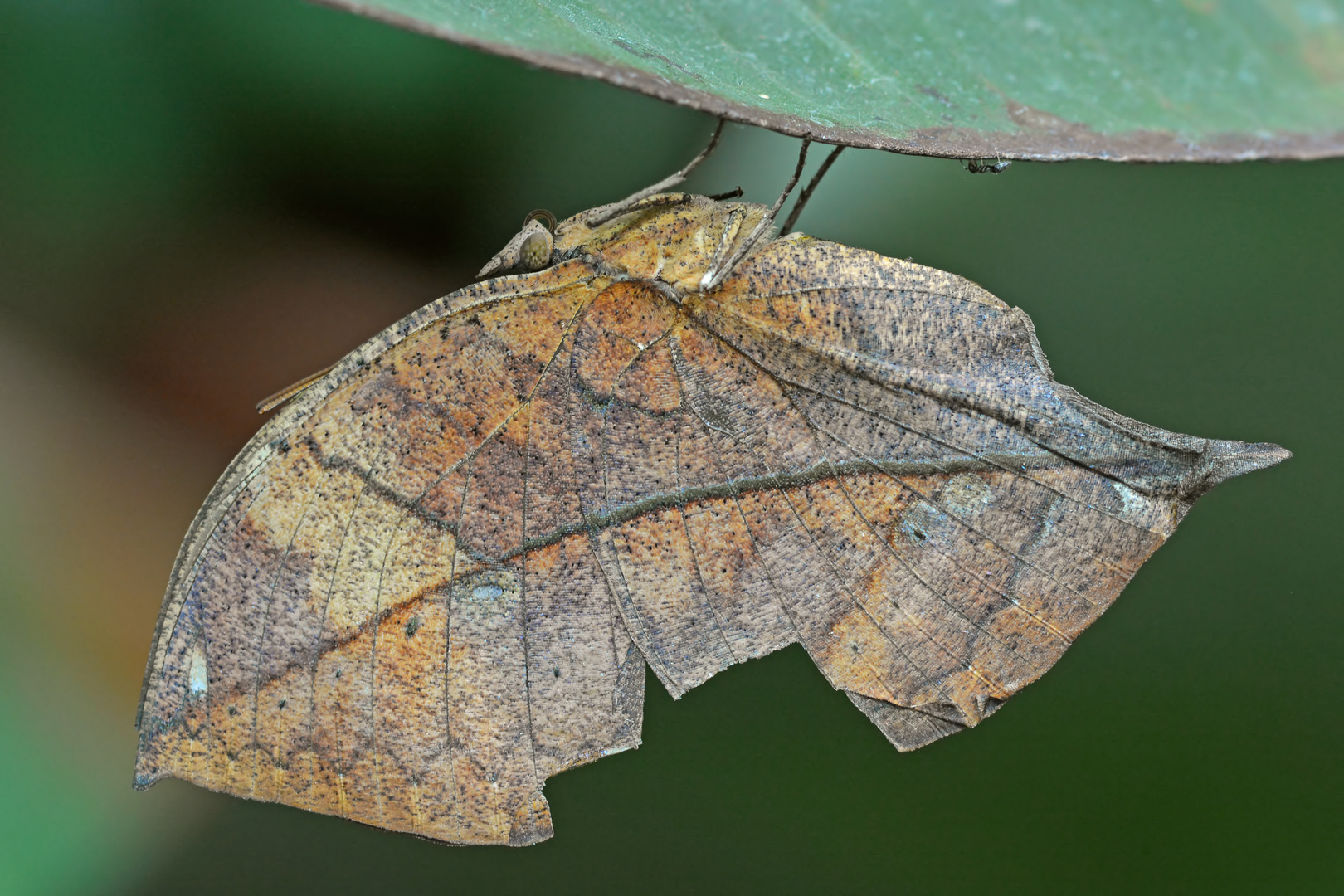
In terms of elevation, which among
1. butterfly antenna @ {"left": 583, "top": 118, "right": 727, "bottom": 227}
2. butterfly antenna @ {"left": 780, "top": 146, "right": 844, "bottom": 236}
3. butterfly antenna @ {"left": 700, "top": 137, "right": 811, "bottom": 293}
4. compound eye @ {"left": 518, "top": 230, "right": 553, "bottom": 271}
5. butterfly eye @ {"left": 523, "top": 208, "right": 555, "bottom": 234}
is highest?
butterfly eye @ {"left": 523, "top": 208, "right": 555, "bottom": 234}

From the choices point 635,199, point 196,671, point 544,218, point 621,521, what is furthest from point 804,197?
point 196,671

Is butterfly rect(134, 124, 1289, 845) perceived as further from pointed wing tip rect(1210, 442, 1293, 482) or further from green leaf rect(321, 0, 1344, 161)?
green leaf rect(321, 0, 1344, 161)

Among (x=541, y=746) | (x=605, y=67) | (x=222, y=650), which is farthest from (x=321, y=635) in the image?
(x=605, y=67)

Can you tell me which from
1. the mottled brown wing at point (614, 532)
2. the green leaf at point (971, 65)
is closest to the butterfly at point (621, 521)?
the mottled brown wing at point (614, 532)

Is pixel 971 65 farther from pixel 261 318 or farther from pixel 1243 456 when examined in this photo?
pixel 261 318

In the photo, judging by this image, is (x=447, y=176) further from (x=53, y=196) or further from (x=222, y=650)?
(x=222, y=650)

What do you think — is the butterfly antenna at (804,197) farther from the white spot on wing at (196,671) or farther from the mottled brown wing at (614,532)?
the white spot on wing at (196,671)

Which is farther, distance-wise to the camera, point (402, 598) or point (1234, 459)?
point (402, 598)

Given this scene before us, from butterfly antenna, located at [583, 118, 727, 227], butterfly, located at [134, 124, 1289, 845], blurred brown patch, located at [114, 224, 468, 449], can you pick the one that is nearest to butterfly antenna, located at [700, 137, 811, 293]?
butterfly, located at [134, 124, 1289, 845]
